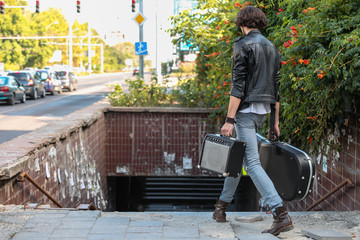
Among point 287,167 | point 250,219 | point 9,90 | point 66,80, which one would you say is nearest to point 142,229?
point 250,219

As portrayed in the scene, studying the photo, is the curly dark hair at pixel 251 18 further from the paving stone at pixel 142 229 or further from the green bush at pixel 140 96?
the green bush at pixel 140 96

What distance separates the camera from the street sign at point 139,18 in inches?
856

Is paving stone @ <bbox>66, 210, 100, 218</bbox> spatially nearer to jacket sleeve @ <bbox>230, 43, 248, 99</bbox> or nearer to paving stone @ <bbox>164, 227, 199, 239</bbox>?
paving stone @ <bbox>164, 227, 199, 239</bbox>

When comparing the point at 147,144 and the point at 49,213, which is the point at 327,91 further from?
the point at 147,144

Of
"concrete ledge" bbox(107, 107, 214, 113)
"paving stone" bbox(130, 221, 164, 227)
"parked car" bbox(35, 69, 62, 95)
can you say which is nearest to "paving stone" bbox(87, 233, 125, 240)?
"paving stone" bbox(130, 221, 164, 227)

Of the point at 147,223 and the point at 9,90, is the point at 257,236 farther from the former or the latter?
the point at 9,90

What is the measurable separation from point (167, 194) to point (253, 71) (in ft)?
47.0

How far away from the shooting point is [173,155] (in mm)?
15859

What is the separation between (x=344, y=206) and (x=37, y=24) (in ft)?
287

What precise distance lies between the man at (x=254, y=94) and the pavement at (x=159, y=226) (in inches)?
13.1

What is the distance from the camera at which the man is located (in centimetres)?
486

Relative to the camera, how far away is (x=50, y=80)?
38531 mm

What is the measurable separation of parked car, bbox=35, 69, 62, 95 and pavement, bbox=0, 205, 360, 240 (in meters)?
32.5

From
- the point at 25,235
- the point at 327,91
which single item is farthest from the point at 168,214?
the point at 327,91
